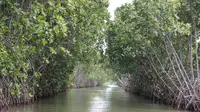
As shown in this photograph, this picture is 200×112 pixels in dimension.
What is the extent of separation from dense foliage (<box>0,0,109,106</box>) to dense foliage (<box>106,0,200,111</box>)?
182 centimetres

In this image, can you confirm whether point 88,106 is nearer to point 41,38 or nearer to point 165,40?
point 165,40

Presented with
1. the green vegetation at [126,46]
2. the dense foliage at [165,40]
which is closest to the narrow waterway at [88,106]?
the green vegetation at [126,46]

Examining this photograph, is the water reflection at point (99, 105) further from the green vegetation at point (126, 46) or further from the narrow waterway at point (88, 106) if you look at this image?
the green vegetation at point (126, 46)

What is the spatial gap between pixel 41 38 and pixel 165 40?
1170 centimetres

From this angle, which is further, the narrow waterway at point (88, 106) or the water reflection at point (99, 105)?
the water reflection at point (99, 105)

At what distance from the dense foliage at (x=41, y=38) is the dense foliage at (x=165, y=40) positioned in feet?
5.98

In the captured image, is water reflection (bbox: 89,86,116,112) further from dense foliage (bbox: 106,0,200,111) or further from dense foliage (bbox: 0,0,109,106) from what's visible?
dense foliage (bbox: 106,0,200,111)

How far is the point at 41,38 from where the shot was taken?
8.28 meters

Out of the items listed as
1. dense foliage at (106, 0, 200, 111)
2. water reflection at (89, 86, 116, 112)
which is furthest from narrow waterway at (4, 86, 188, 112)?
dense foliage at (106, 0, 200, 111)

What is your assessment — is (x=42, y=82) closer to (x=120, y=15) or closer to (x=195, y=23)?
(x=120, y=15)

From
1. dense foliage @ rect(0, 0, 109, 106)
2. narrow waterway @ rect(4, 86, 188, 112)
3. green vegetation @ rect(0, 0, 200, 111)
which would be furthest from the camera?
narrow waterway @ rect(4, 86, 188, 112)

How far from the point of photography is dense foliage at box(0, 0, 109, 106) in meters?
7.73

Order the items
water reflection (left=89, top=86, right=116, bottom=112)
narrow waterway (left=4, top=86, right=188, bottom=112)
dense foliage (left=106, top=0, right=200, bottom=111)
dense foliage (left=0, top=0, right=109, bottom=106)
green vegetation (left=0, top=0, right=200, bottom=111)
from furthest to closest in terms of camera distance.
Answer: dense foliage (left=106, top=0, right=200, bottom=111)
water reflection (left=89, top=86, right=116, bottom=112)
narrow waterway (left=4, top=86, right=188, bottom=112)
green vegetation (left=0, top=0, right=200, bottom=111)
dense foliage (left=0, top=0, right=109, bottom=106)

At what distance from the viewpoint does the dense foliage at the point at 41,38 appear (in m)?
7.73
